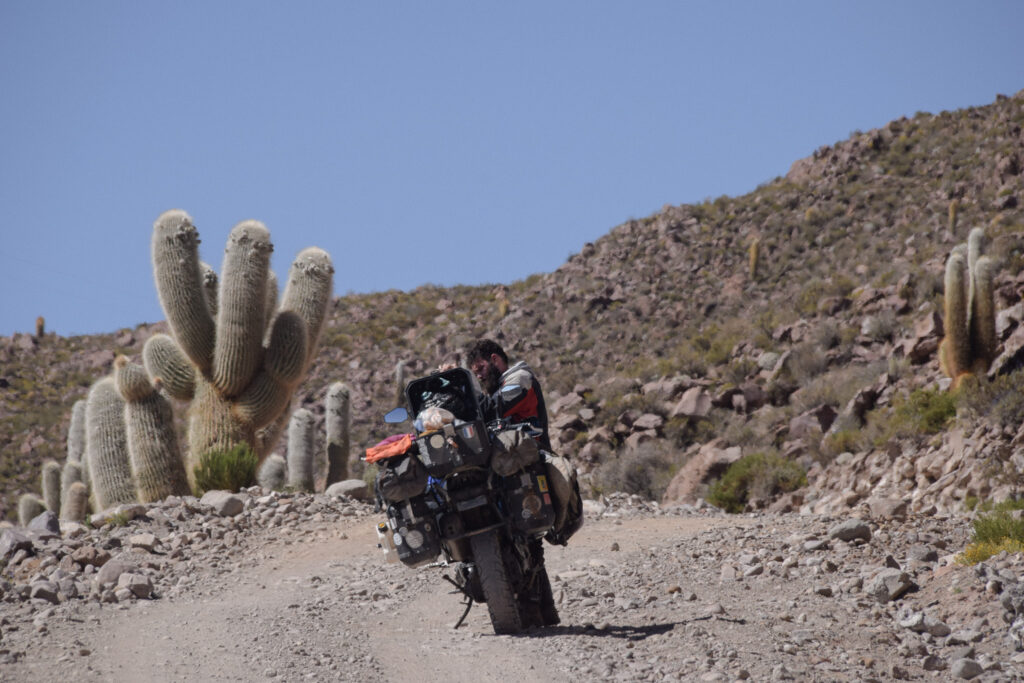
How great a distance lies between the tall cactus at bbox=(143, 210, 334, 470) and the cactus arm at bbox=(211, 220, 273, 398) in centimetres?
2

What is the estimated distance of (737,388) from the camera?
24250 mm

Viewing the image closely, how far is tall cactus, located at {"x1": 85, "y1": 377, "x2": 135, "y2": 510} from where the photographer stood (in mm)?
17653

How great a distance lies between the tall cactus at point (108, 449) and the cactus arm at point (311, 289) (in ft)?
12.1

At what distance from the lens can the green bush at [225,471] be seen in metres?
16.6

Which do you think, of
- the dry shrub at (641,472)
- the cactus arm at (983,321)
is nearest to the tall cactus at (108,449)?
the dry shrub at (641,472)

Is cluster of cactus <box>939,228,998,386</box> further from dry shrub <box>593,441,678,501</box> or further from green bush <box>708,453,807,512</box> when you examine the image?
dry shrub <box>593,441,678,501</box>

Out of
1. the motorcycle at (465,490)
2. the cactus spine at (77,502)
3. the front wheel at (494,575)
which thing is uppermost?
the cactus spine at (77,502)

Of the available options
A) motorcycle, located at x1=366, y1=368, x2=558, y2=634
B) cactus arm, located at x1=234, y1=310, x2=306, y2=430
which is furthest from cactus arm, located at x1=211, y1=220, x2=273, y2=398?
motorcycle, located at x1=366, y1=368, x2=558, y2=634

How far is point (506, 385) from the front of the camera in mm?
6812

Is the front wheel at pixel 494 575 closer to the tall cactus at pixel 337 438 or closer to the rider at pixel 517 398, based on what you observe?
the rider at pixel 517 398

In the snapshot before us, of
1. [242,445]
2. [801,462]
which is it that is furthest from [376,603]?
[801,462]

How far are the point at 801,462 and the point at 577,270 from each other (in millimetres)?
24245

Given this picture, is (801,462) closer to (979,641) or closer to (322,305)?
(322,305)

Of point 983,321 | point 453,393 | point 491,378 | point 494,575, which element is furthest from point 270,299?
point 494,575
